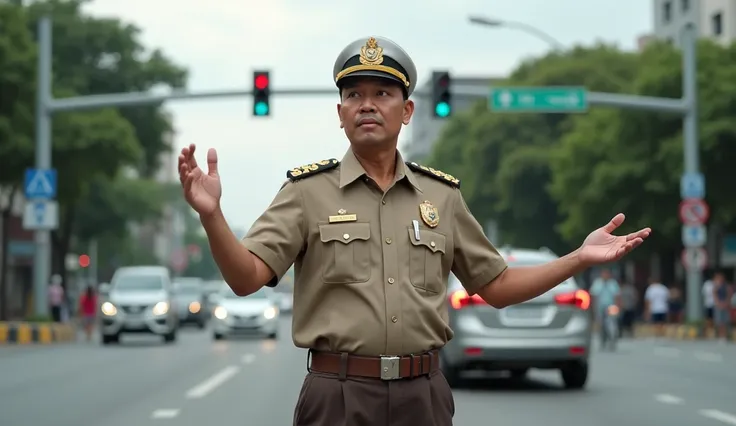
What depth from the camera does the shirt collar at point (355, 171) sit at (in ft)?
15.0

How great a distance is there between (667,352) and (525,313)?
1287 centimetres

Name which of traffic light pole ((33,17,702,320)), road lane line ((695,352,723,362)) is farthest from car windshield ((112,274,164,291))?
road lane line ((695,352,723,362))

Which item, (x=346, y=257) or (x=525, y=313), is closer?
(x=346, y=257)

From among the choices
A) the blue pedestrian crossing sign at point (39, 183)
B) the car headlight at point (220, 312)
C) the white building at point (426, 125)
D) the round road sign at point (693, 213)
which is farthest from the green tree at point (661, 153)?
the white building at point (426, 125)

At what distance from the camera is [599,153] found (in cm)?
5409

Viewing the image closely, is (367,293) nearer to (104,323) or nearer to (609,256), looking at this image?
(609,256)

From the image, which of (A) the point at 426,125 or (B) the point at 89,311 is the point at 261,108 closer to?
(B) the point at 89,311

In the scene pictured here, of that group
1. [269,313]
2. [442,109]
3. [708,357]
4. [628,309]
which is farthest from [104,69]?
[708,357]

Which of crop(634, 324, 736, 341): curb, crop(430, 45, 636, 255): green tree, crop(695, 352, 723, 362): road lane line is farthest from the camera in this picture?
crop(430, 45, 636, 255): green tree

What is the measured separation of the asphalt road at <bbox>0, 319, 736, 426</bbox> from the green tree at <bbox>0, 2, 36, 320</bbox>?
12.5 meters

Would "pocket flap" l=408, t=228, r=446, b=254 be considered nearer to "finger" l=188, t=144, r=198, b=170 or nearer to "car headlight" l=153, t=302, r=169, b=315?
"finger" l=188, t=144, r=198, b=170

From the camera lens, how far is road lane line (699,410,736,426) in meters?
13.5

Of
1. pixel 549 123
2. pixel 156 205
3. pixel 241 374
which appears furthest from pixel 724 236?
pixel 241 374

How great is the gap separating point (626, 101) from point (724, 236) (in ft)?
82.0
